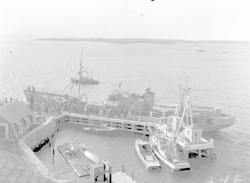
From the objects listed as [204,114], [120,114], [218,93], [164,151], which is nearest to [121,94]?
[120,114]

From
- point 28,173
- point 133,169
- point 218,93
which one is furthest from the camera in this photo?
point 218,93

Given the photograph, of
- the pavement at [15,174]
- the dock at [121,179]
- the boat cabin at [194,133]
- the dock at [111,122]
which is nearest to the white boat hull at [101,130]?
the dock at [111,122]

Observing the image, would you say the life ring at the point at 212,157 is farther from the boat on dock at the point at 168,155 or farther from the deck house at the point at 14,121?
the deck house at the point at 14,121

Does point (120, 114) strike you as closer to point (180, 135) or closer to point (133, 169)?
point (180, 135)

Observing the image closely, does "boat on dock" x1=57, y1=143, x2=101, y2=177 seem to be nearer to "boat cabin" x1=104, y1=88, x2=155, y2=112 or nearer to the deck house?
the deck house

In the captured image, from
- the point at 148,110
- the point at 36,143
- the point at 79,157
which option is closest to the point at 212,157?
the point at 79,157

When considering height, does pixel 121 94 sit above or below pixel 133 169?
above
